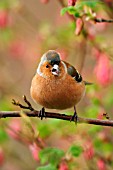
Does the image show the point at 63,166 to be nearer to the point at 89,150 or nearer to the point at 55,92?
the point at 89,150

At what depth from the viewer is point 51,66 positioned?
3.18 metres

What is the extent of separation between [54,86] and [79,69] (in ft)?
3.36

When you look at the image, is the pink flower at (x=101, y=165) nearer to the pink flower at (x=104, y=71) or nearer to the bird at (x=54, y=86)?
the bird at (x=54, y=86)

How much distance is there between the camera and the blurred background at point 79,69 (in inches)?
132

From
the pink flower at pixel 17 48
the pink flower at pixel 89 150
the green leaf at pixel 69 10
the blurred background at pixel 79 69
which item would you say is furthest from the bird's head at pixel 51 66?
the pink flower at pixel 17 48

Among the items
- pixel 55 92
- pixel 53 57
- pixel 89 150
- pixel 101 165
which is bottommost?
pixel 101 165

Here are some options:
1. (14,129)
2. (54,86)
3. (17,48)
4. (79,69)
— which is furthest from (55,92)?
(17,48)

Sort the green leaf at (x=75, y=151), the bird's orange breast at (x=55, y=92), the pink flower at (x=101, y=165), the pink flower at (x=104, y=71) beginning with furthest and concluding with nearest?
the pink flower at (x=104, y=71) < the pink flower at (x=101, y=165) < the bird's orange breast at (x=55, y=92) < the green leaf at (x=75, y=151)

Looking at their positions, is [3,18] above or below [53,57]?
above

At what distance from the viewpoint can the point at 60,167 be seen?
3113 millimetres

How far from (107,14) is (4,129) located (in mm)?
1126

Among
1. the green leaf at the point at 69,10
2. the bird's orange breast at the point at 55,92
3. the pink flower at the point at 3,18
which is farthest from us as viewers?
the pink flower at the point at 3,18

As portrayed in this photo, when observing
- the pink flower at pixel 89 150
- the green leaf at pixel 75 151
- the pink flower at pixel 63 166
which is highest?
A: the green leaf at pixel 75 151

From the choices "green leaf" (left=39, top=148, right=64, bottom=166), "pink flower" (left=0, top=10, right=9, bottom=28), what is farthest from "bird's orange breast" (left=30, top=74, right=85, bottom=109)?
"pink flower" (left=0, top=10, right=9, bottom=28)
